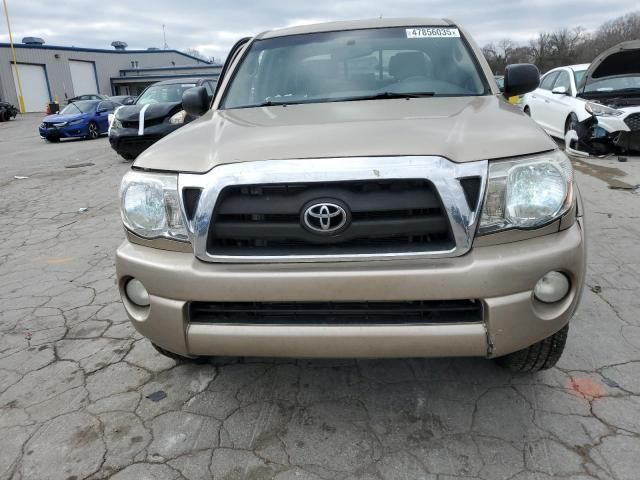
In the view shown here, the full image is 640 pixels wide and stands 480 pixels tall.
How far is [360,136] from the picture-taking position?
200cm

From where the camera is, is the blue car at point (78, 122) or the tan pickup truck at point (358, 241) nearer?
the tan pickup truck at point (358, 241)

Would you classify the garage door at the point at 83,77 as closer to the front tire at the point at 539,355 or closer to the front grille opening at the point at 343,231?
the front grille opening at the point at 343,231

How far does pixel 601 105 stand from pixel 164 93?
848 cm

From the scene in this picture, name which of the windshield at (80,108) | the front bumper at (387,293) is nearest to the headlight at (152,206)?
the front bumper at (387,293)

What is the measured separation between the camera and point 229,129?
7.75 feet

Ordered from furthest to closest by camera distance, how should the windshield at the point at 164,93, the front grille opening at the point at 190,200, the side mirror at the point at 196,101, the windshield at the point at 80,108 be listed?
the windshield at the point at 80,108 < the windshield at the point at 164,93 < the side mirror at the point at 196,101 < the front grille opening at the point at 190,200

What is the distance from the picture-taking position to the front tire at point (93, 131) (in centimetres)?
1769

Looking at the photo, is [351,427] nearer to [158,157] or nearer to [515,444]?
[515,444]

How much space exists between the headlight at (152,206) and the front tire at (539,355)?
1593 mm

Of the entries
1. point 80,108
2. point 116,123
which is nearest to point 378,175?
point 116,123

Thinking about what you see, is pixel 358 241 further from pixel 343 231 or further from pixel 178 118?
pixel 178 118

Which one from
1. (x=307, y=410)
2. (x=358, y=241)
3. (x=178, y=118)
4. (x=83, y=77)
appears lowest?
(x=83, y=77)

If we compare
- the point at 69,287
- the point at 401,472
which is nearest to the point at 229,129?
the point at 401,472

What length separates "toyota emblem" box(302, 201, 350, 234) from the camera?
1871 millimetres
